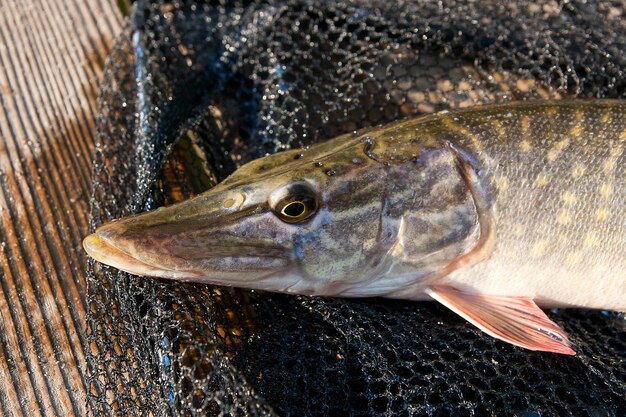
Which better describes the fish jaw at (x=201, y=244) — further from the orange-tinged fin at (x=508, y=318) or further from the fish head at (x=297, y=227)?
the orange-tinged fin at (x=508, y=318)

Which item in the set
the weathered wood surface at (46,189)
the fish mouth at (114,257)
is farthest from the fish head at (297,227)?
the weathered wood surface at (46,189)

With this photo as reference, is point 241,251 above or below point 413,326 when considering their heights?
above

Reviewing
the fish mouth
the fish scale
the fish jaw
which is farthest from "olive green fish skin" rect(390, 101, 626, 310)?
the fish mouth

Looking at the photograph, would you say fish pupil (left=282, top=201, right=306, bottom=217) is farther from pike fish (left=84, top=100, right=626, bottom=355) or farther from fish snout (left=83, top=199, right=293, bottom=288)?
fish snout (left=83, top=199, right=293, bottom=288)

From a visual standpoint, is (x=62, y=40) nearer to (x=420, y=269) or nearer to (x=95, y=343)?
(x=95, y=343)

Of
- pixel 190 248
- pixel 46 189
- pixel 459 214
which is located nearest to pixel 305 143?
pixel 459 214

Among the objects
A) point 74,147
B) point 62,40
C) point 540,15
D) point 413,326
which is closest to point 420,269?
point 413,326
